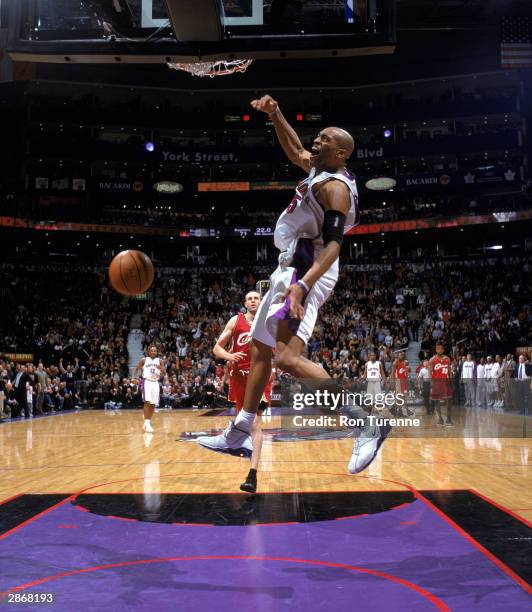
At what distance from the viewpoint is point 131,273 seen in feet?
26.9

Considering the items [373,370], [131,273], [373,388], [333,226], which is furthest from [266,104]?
[373,370]

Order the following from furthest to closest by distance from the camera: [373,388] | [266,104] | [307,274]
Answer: [373,388] → [266,104] → [307,274]

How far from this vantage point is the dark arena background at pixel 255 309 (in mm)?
3670

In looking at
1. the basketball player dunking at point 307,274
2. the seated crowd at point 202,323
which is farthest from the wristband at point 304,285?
the seated crowd at point 202,323

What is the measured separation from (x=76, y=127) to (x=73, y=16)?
3079 centimetres

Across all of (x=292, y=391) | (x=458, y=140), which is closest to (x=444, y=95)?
(x=458, y=140)

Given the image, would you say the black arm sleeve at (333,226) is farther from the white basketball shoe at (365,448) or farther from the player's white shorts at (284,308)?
the white basketball shoe at (365,448)

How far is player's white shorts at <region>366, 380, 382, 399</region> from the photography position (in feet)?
37.1

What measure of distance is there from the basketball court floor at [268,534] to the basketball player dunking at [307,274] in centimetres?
65

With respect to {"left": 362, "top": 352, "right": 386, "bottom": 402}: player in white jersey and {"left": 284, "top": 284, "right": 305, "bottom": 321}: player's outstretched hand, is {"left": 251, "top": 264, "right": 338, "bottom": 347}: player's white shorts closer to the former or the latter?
{"left": 284, "top": 284, "right": 305, "bottom": 321}: player's outstretched hand

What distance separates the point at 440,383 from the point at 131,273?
6.86 meters

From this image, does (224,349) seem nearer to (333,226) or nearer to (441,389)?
(333,226)

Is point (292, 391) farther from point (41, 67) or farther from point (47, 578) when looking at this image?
point (41, 67)

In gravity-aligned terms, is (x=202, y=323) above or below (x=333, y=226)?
below
